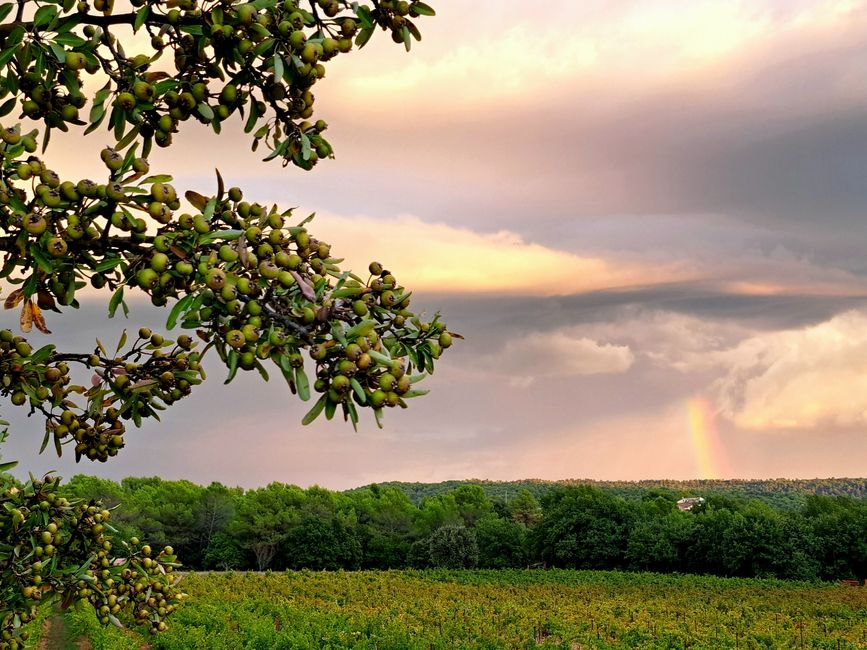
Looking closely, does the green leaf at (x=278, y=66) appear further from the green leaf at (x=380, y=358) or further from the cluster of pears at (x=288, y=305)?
the green leaf at (x=380, y=358)

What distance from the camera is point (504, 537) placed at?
79562 mm

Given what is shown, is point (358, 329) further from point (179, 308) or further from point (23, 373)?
point (23, 373)

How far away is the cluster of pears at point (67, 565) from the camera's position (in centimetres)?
568

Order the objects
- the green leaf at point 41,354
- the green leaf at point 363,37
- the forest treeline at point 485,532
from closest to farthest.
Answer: the green leaf at point 363,37, the green leaf at point 41,354, the forest treeline at point 485,532

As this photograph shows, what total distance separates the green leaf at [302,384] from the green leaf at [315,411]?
2.0 inches

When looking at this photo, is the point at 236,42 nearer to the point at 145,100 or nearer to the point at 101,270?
the point at 145,100

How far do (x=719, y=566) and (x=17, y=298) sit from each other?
70.6 m

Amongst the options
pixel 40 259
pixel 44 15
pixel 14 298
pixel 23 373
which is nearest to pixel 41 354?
pixel 23 373

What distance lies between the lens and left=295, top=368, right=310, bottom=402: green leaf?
3398mm

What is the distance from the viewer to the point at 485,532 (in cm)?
8062

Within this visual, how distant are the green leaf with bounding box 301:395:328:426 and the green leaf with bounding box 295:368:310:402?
5 cm

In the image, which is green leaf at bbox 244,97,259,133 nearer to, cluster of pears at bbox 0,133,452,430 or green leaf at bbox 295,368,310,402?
cluster of pears at bbox 0,133,452,430

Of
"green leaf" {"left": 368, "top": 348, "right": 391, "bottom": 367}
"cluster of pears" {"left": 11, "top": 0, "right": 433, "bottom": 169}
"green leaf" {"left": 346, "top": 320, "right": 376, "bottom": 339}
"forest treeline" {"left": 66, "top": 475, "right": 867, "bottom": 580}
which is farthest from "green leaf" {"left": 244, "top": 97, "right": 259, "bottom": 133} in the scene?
"forest treeline" {"left": 66, "top": 475, "right": 867, "bottom": 580}

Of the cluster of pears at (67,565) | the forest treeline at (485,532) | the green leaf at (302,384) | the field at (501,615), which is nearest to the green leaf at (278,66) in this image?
the green leaf at (302,384)
